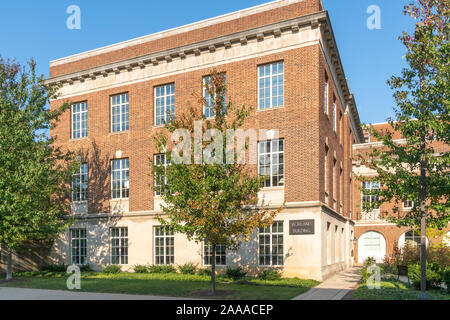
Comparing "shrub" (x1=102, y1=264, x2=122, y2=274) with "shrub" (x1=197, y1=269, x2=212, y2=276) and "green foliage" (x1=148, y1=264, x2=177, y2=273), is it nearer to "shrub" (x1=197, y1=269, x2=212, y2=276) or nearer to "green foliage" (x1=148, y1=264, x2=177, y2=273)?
"green foliage" (x1=148, y1=264, x2=177, y2=273)

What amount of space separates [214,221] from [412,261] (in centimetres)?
1200

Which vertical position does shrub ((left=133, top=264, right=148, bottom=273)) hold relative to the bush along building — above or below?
below

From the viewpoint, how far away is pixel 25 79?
80.5ft

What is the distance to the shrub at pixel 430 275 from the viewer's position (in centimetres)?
1850

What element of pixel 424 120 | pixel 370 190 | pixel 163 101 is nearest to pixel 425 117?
pixel 424 120

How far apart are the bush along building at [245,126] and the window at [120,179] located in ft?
0.23

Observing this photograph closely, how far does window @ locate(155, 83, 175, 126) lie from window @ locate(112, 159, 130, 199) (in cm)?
368

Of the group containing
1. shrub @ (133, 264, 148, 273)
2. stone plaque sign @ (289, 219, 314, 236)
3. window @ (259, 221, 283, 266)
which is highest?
stone plaque sign @ (289, 219, 314, 236)

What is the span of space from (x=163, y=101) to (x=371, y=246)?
2380 centimetres

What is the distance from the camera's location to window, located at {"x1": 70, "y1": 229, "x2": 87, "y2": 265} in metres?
28.9

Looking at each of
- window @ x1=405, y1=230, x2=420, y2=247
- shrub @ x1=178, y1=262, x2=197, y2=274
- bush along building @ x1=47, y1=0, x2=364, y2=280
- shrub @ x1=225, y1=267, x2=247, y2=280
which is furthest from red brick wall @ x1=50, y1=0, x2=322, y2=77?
window @ x1=405, y1=230, x2=420, y2=247

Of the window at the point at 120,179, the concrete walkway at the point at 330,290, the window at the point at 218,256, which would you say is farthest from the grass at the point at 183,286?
the window at the point at 120,179

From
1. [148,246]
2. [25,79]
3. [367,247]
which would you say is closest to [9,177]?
[25,79]

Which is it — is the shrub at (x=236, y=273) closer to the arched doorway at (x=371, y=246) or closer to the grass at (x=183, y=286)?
the grass at (x=183, y=286)
